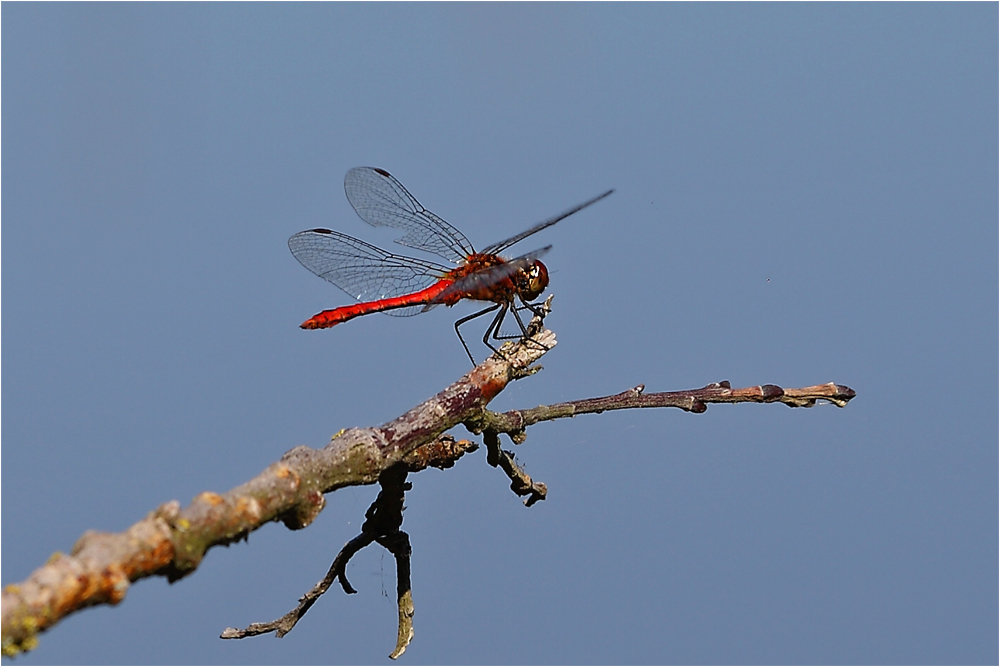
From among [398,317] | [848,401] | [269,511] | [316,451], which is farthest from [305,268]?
[848,401]

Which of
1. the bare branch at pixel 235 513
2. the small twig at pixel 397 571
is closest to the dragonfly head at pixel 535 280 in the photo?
the bare branch at pixel 235 513

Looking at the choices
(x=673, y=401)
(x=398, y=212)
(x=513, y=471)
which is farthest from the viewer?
(x=398, y=212)

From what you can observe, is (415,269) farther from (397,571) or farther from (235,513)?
(235,513)

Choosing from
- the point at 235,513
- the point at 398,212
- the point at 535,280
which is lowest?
the point at 235,513

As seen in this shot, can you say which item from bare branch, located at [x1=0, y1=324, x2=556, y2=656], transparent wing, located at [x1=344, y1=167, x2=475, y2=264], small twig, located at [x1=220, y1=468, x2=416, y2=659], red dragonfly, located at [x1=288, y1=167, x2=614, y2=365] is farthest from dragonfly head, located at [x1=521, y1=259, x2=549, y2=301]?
small twig, located at [x1=220, y1=468, x2=416, y2=659]

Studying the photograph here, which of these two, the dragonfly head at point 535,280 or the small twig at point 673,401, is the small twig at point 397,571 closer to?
the small twig at point 673,401

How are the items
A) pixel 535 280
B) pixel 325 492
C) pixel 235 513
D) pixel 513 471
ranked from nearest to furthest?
pixel 235 513, pixel 325 492, pixel 513 471, pixel 535 280

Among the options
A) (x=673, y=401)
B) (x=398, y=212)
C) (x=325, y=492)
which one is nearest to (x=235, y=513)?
(x=325, y=492)

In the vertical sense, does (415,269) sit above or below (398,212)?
below
